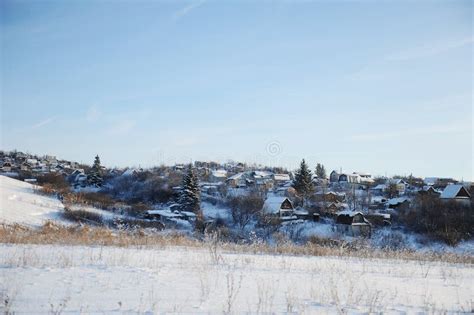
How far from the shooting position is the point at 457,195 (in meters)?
51.0

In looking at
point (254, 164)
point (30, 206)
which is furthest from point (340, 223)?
point (254, 164)

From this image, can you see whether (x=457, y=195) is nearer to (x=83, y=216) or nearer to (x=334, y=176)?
(x=83, y=216)

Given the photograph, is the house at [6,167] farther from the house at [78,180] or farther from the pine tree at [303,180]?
the pine tree at [303,180]

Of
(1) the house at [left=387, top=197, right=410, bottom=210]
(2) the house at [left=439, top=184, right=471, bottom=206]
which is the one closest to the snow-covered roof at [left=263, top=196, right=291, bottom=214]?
(1) the house at [left=387, top=197, right=410, bottom=210]

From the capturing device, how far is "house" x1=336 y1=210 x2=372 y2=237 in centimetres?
4194

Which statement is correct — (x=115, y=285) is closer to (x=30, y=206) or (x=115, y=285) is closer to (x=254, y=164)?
(x=30, y=206)

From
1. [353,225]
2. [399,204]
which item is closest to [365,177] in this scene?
[399,204]

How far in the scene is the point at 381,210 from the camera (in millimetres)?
53719

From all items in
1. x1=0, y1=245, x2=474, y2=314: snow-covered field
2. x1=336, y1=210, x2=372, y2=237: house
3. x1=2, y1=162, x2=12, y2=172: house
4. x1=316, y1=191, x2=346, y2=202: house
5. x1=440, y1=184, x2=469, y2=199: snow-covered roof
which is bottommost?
x1=336, y1=210, x2=372, y2=237: house

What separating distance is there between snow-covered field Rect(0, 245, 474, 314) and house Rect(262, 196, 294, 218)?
3938 centimetres

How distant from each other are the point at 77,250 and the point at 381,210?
51.9 meters

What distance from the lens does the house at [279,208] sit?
48.0m

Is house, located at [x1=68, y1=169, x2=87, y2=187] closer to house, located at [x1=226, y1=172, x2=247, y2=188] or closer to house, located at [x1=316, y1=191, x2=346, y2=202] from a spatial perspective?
house, located at [x1=226, y1=172, x2=247, y2=188]

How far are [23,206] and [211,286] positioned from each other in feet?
117
